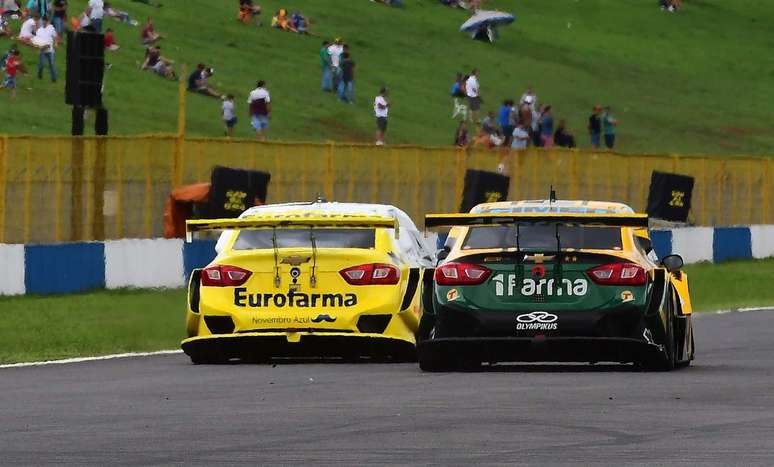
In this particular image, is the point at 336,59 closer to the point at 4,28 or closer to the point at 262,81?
the point at 262,81

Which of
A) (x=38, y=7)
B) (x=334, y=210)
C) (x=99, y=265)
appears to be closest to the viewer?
(x=334, y=210)

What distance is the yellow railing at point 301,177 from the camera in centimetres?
2595

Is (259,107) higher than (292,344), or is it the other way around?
(259,107)

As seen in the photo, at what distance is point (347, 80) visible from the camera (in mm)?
59969

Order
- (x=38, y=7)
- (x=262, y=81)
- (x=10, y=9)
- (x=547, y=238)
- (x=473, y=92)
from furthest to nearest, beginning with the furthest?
(x=473, y=92) → (x=10, y=9) → (x=38, y=7) → (x=262, y=81) → (x=547, y=238)

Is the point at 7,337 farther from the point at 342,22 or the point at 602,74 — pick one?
the point at 602,74

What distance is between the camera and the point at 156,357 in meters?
18.6

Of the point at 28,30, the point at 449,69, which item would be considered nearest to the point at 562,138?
the point at 28,30

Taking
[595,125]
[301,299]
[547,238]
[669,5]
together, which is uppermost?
[669,5]

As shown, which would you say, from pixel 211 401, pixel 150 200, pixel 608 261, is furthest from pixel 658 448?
pixel 150 200

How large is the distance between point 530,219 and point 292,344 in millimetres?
2296

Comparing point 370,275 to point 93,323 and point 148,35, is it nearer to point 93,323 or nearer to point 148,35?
point 93,323

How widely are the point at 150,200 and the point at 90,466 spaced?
1820 cm

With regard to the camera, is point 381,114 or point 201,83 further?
point 201,83
